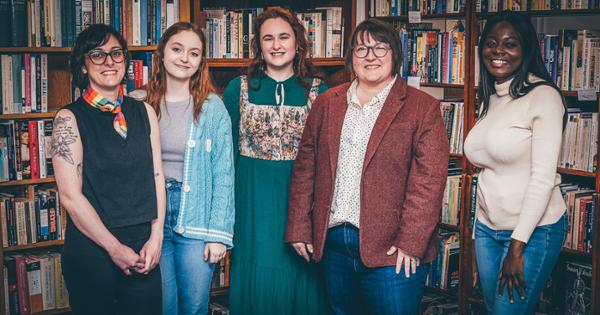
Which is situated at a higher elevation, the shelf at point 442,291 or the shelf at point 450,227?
the shelf at point 450,227

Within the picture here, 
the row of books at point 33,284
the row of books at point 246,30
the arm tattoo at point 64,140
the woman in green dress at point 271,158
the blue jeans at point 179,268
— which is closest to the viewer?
the arm tattoo at point 64,140

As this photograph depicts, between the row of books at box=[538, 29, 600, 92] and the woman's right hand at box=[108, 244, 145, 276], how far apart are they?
2030mm

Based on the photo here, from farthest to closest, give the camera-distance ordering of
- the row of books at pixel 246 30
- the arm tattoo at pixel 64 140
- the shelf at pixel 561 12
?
the row of books at pixel 246 30
the shelf at pixel 561 12
the arm tattoo at pixel 64 140

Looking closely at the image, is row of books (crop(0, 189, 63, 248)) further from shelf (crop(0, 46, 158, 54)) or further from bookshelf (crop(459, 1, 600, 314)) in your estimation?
bookshelf (crop(459, 1, 600, 314))

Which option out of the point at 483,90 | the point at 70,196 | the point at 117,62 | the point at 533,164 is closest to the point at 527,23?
the point at 483,90

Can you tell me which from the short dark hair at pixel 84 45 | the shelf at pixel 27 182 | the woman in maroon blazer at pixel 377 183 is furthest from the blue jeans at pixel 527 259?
the shelf at pixel 27 182

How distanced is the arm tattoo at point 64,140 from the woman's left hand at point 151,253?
0.38m

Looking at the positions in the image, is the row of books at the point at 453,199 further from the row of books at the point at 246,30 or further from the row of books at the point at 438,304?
the row of books at the point at 246,30

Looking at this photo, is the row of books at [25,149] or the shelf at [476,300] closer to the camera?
the row of books at [25,149]

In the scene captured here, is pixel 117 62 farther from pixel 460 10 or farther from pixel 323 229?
pixel 460 10

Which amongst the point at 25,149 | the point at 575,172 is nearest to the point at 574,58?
the point at 575,172

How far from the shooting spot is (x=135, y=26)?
345 cm

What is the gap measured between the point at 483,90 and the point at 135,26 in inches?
67.3

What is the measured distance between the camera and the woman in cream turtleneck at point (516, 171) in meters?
2.33
